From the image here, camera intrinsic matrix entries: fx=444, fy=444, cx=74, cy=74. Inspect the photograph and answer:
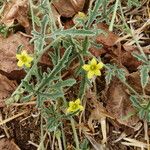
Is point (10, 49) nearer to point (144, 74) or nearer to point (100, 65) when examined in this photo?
point (100, 65)

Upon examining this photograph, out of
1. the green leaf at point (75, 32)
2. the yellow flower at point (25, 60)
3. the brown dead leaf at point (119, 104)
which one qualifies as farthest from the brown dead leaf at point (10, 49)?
the brown dead leaf at point (119, 104)

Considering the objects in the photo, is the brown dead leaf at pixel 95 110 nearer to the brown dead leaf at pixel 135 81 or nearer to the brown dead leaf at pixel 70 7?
the brown dead leaf at pixel 135 81

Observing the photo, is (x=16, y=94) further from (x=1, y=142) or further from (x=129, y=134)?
(x=129, y=134)

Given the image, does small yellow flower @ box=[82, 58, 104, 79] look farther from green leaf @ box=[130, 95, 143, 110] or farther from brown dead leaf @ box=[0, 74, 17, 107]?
brown dead leaf @ box=[0, 74, 17, 107]

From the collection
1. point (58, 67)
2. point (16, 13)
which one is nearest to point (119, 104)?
point (58, 67)

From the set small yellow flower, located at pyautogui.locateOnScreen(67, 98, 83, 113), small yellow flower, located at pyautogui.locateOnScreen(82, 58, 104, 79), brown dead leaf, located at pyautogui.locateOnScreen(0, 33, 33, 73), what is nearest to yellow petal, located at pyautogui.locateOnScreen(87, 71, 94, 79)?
small yellow flower, located at pyautogui.locateOnScreen(82, 58, 104, 79)

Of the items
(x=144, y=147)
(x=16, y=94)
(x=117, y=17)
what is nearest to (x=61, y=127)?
(x=16, y=94)
